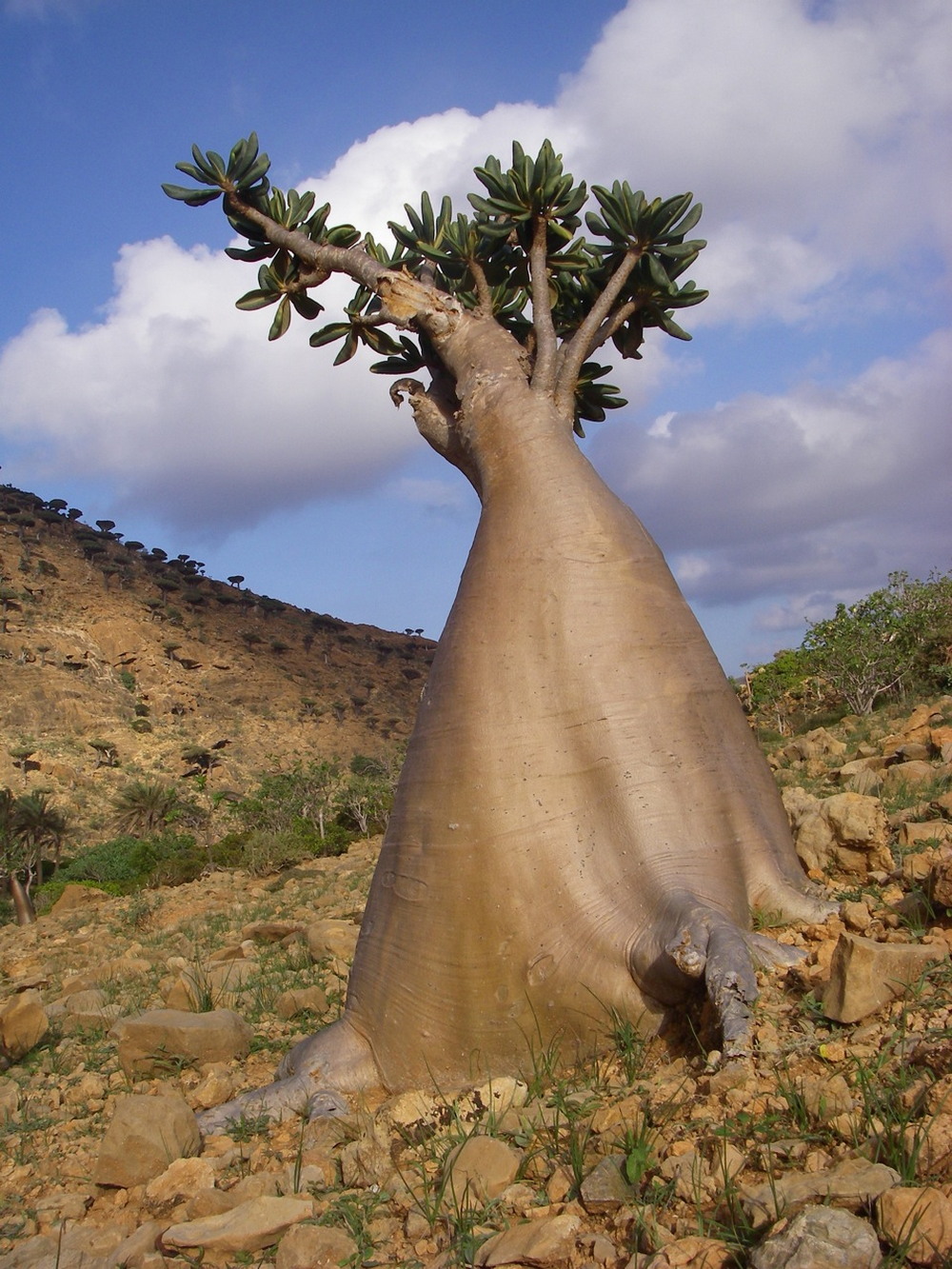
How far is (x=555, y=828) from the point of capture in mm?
2900

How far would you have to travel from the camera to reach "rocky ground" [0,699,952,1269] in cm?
157

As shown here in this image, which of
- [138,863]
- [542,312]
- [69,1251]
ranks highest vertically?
[542,312]

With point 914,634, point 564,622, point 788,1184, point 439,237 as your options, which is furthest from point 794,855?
point 914,634

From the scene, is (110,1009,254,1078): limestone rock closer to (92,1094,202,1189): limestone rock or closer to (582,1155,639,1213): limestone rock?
(92,1094,202,1189): limestone rock

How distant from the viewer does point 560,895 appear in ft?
9.23

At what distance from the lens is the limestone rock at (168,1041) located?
11.3 feet

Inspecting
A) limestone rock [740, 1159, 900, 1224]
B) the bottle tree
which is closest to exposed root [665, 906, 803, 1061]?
the bottle tree

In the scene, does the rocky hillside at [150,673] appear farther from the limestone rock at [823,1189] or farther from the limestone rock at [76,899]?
the limestone rock at [823,1189]

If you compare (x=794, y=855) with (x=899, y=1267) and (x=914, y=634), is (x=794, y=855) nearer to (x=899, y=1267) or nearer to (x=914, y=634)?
(x=899, y=1267)

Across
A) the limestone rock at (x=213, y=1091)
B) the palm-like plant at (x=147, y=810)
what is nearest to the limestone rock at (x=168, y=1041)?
the limestone rock at (x=213, y=1091)

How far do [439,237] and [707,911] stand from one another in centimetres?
333

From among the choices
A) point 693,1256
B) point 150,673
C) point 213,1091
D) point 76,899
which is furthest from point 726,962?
point 150,673

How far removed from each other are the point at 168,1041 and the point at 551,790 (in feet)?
5.69

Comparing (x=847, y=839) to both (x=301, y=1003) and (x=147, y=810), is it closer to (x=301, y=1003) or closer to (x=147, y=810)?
(x=301, y=1003)
